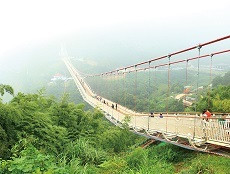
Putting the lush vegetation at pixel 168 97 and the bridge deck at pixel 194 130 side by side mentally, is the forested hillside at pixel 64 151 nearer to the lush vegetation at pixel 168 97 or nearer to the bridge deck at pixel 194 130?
the bridge deck at pixel 194 130

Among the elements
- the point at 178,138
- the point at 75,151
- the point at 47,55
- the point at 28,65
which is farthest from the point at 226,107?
the point at 47,55

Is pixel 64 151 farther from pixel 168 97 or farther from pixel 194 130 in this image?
pixel 168 97

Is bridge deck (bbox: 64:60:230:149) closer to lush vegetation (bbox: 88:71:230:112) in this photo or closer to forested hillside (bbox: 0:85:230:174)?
forested hillside (bbox: 0:85:230:174)

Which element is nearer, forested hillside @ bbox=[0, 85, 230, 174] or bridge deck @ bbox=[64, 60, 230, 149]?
forested hillside @ bbox=[0, 85, 230, 174]

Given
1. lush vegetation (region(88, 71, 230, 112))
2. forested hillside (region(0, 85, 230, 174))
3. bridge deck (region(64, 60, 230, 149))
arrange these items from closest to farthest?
forested hillside (region(0, 85, 230, 174))
bridge deck (region(64, 60, 230, 149))
lush vegetation (region(88, 71, 230, 112))

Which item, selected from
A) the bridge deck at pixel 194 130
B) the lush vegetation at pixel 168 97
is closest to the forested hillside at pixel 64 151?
the bridge deck at pixel 194 130

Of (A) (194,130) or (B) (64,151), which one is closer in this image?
(B) (64,151)

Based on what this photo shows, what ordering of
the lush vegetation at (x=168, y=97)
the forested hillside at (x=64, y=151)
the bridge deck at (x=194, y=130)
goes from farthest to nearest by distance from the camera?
1. the lush vegetation at (x=168, y=97)
2. the bridge deck at (x=194, y=130)
3. the forested hillside at (x=64, y=151)

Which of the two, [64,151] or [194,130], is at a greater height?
[194,130]

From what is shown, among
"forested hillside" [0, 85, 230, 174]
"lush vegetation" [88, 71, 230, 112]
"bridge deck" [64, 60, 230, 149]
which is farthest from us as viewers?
"lush vegetation" [88, 71, 230, 112]

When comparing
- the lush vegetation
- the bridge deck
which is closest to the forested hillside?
the bridge deck

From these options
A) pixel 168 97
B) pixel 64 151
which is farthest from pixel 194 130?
pixel 168 97
